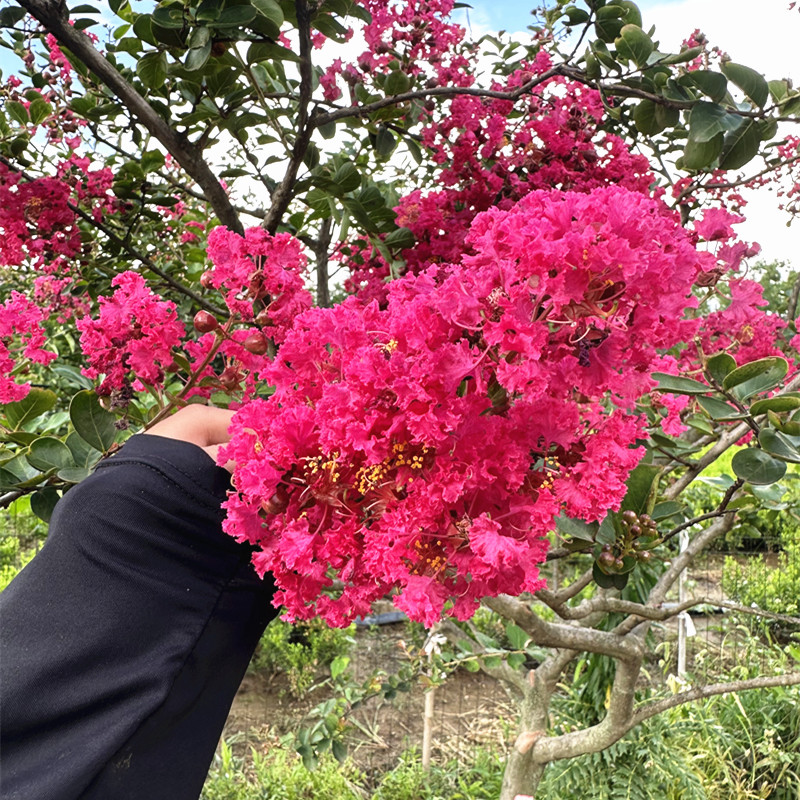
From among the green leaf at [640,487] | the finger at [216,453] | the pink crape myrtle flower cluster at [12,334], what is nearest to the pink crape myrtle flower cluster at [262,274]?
the finger at [216,453]

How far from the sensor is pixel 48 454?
100cm

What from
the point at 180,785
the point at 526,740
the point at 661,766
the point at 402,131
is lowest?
the point at 661,766

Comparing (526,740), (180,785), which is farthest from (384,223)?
(526,740)

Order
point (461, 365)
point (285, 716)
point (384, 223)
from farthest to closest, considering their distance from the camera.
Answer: point (285, 716) < point (384, 223) < point (461, 365)

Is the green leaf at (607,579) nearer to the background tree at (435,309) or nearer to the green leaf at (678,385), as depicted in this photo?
the background tree at (435,309)

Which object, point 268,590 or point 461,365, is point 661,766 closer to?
point 268,590

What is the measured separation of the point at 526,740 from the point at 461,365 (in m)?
1.57

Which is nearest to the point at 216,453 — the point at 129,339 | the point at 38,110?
the point at 129,339

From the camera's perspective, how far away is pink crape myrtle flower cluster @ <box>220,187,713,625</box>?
0.60m

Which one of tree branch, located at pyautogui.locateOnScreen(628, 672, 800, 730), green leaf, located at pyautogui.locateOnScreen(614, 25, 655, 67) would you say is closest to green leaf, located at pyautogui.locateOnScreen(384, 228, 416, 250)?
green leaf, located at pyautogui.locateOnScreen(614, 25, 655, 67)

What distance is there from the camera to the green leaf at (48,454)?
3.27 ft

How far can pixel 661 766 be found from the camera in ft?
8.92

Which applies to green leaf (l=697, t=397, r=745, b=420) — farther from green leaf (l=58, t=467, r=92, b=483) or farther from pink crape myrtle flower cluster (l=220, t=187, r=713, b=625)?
green leaf (l=58, t=467, r=92, b=483)

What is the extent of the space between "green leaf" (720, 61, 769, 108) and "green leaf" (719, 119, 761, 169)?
3cm
